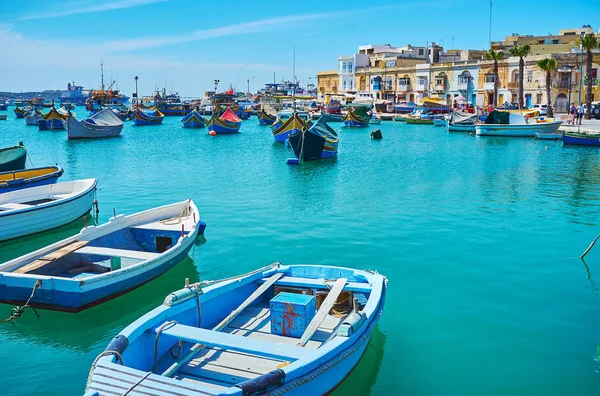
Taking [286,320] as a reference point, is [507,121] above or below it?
above

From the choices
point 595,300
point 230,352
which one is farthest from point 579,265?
point 230,352

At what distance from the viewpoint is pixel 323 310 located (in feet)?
→ 28.2

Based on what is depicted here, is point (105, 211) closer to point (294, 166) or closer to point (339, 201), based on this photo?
point (339, 201)

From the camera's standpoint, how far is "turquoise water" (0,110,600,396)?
29.8ft

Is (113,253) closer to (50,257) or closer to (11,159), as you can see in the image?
(50,257)

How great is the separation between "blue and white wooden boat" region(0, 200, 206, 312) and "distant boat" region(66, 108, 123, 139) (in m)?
42.3

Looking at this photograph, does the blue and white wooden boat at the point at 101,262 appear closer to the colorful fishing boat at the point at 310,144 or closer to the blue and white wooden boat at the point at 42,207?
the blue and white wooden boat at the point at 42,207

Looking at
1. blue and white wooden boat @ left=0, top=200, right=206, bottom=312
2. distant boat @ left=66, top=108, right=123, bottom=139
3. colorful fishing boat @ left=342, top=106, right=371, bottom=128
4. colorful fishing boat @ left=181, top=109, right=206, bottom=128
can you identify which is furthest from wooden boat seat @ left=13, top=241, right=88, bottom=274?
colorful fishing boat @ left=181, top=109, right=206, bottom=128

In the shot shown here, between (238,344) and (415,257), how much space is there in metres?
8.45

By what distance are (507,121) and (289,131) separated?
68.8ft

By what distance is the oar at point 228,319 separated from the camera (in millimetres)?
7230

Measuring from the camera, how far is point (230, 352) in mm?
7871

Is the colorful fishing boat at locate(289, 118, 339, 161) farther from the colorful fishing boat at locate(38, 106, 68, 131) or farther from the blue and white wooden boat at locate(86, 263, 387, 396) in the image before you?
the colorful fishing boat at locate(38, 106, 68, 131)

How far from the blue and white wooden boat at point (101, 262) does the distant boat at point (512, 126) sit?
135 feet
